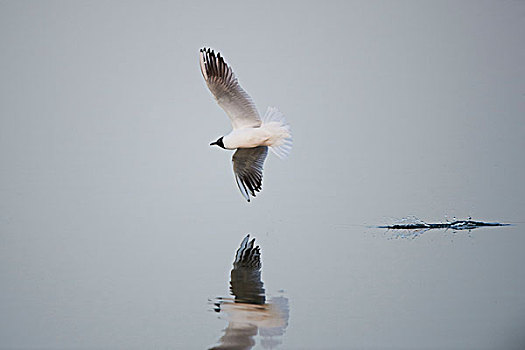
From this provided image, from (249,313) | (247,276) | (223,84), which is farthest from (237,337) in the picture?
(223,84)

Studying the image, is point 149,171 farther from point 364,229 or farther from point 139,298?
point 139,298

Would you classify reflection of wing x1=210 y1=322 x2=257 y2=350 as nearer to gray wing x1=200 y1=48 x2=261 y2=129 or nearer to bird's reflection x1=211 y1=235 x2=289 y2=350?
bird's reflection x1=211 y1=235 x2=289 y2=350

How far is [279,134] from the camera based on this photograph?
17.7 ft

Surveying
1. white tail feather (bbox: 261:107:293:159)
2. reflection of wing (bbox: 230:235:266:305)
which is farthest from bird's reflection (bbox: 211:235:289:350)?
white tail feather (bbox: 261:107:293:159)

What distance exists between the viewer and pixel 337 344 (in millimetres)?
2807

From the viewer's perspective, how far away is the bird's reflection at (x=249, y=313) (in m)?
2.82

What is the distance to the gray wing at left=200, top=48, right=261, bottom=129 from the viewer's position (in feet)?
17.0

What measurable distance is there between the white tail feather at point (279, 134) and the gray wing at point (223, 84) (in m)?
0.14

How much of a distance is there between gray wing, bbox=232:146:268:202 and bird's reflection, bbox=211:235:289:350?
161 cm

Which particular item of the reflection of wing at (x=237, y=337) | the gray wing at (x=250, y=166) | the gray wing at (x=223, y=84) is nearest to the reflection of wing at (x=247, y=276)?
the reflection of wing at (x=237, y=337)

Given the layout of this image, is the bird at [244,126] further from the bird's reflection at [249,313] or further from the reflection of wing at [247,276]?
the bird's reflection at [249,313]

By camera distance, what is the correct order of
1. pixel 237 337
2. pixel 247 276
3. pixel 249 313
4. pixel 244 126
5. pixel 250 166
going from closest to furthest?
1. pixel 237 337
2. pixel 249 313
3. pixel 247 276
4. pixel 244 126
5. pixel 250 166

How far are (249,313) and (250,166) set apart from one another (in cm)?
259

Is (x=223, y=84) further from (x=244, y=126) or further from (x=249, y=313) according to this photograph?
(x=249, y=313)
